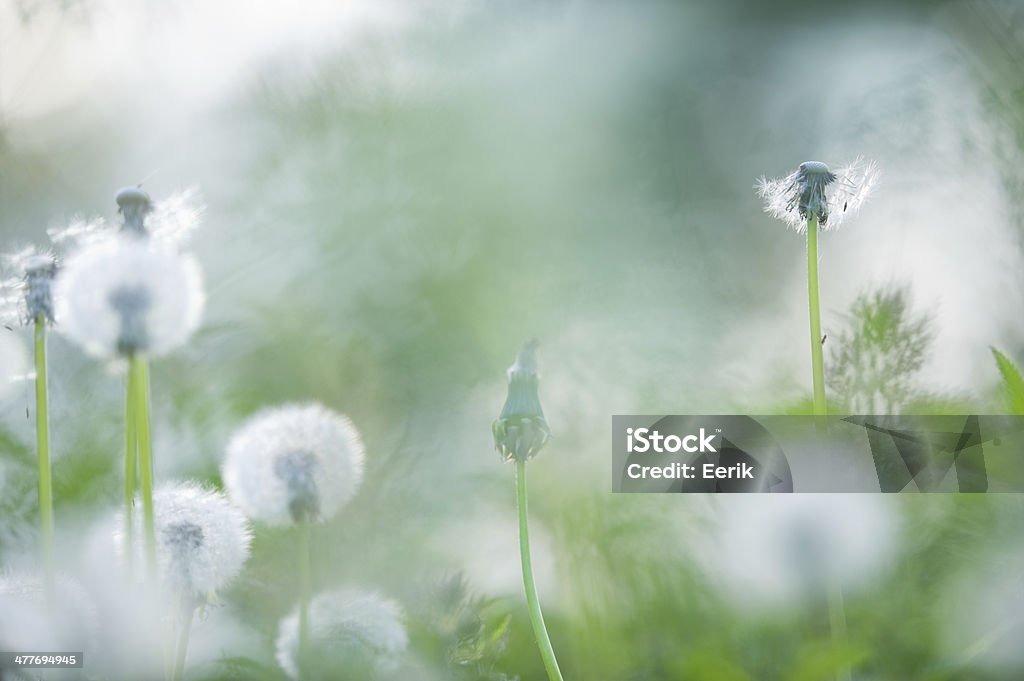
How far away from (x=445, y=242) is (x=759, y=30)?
1.52ft

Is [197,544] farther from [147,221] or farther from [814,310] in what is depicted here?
[814,310]

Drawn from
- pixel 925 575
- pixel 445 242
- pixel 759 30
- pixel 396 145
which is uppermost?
pixel 759 30

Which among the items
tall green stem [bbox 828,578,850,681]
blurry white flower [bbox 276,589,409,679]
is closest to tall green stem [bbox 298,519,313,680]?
blurry white flower [bbox 276,589,409,679]

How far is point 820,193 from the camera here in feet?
3.49

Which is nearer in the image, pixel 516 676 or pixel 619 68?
pixel 516 676

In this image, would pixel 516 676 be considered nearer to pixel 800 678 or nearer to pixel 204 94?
pixel 800 678

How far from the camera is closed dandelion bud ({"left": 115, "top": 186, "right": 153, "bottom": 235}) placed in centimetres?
111

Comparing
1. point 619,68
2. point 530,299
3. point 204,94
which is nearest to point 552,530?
point 530,299

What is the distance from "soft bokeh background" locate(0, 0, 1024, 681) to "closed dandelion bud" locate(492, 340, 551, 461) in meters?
0.04

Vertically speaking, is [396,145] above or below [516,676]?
above

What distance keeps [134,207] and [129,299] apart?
0.48ft

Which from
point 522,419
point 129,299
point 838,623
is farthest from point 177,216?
point 838,623

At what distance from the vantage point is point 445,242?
112 centimetres

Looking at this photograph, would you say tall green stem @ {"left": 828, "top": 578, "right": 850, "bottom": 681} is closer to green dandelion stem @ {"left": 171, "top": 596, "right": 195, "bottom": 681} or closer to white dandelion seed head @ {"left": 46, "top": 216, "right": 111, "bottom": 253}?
green dandelion stem @ {"left": 171, "top": 596, "right": 195, "bottom": 681}
